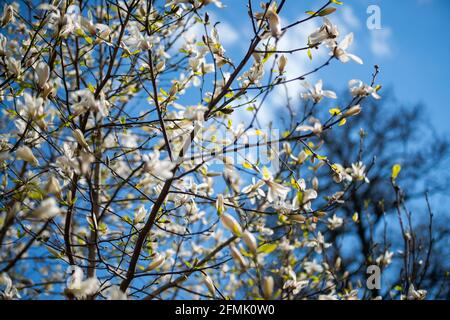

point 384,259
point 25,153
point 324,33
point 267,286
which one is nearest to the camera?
point 267,286

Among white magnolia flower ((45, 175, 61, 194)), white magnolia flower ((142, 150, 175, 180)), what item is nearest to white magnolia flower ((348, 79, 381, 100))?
white magnolia flower ((142, 150, 175, 180))

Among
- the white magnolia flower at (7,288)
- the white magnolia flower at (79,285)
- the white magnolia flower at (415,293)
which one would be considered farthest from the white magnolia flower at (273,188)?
the white magnolia flower at (415,293)

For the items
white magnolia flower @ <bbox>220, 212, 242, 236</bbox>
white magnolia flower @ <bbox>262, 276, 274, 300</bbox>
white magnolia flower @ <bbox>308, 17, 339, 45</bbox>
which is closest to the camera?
white magnolia flower @ <bbox>262, 276, 274, 300</bbox>

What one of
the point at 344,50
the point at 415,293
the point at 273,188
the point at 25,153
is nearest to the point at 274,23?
the point at 344,50

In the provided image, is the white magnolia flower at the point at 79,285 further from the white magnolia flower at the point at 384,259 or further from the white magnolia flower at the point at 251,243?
the white magnolia flower at the point at 384,259

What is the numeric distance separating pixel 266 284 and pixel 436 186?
308 inches

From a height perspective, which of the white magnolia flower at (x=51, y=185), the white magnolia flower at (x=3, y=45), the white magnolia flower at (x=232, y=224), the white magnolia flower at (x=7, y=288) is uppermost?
the white magnolia flower at (x=3, y=45)

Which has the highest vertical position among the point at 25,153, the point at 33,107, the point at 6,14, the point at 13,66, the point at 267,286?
the point at 6,14

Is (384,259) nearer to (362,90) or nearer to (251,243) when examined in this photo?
(362,90)

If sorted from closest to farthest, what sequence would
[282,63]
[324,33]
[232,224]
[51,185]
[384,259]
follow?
1. [232,224]
2. [51,185]
3. [324,33]
4. [282,63]
5. [384,259]

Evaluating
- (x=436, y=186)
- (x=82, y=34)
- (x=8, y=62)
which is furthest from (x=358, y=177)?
(x=436, y=186)

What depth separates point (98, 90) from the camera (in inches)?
69.1

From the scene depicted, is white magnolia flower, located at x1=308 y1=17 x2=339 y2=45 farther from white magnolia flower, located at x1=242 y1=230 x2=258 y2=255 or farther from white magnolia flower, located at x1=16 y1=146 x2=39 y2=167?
white magnolia flower, located at x1=16 y1=146 x2=39 y2=167

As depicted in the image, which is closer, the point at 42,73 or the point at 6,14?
the point at 42,73
